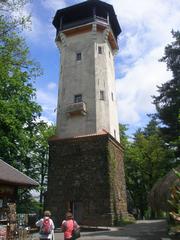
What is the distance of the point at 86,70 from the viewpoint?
21875mm

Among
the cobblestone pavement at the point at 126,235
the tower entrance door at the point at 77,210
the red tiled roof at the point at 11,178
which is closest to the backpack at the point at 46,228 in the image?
the red tiled roof at the point at 11,178

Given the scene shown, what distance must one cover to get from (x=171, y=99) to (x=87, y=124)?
303 inches

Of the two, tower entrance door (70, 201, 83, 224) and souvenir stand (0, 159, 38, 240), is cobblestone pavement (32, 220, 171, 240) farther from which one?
tower entrance door (70, 201, 83, 224)

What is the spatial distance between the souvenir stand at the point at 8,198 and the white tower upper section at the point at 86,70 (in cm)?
796

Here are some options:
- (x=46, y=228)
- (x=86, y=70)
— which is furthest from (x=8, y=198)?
(x=86, y=70)

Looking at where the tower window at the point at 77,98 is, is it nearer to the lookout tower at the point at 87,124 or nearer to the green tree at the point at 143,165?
the lookout tower at the point at 87,124

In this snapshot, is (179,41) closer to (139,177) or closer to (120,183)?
(120,183)

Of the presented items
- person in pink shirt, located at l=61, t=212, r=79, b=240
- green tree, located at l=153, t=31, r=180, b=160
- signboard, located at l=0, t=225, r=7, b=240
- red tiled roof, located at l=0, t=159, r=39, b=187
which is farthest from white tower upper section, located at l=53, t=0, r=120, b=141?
person in pink shirt, located at l=61, t=212, r=79, b=240

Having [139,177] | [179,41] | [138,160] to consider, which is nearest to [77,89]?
[179,41]

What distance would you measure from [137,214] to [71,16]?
2505cm

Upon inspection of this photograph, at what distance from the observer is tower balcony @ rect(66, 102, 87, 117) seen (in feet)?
67.3

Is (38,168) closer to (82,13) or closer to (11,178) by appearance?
(82,13)

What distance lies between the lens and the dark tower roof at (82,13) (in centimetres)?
2325

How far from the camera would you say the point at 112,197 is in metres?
18.0
